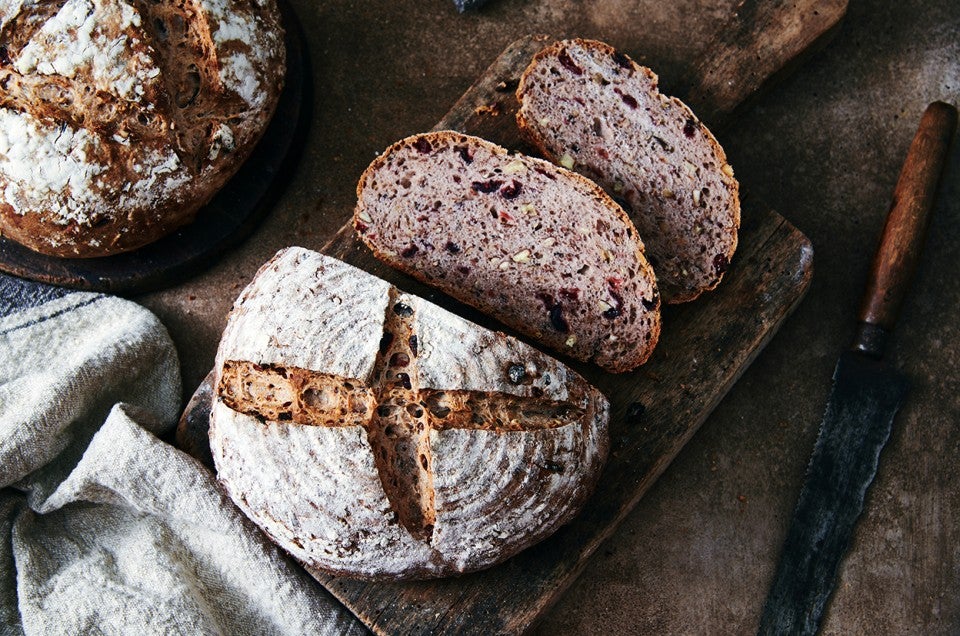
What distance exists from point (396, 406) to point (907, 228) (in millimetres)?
1853

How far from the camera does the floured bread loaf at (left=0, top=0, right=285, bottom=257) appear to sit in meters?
2.50

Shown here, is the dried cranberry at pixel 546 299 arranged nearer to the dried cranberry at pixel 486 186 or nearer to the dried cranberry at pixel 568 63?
the dried cranberry at pixel 486 186


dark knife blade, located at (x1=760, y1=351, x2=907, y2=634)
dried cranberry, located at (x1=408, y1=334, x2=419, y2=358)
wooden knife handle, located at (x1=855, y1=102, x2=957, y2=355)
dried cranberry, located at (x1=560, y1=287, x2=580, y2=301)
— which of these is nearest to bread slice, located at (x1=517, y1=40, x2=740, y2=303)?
dried cranberry, located at (x1=560, y1=287, x2=580, y2=301)

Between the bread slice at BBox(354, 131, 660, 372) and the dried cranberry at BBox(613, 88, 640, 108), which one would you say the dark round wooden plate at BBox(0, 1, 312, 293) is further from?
the dried cranberry at BBox(613, 88, 640, 108)

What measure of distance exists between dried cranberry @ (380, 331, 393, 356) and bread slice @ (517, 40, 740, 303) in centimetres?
89

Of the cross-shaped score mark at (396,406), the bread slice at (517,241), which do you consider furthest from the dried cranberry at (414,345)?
the bread slice at (517,241)

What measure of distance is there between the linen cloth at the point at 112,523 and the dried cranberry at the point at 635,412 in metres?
1.16

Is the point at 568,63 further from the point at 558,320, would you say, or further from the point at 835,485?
the point at 835,485

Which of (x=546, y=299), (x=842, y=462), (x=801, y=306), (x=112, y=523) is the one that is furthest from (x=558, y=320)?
(x=112, y=523)

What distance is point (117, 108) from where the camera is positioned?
2.52m

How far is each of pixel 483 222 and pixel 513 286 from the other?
235 mm

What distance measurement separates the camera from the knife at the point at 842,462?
286cm

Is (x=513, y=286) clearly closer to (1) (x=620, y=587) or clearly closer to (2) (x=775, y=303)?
(2) (x=775, y=303)

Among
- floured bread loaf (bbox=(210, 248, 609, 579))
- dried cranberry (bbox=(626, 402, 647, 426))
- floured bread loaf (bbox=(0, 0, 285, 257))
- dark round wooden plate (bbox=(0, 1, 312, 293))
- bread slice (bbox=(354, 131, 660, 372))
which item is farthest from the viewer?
dark round wooden plate (bbox=(0, 1, 312, 293))
